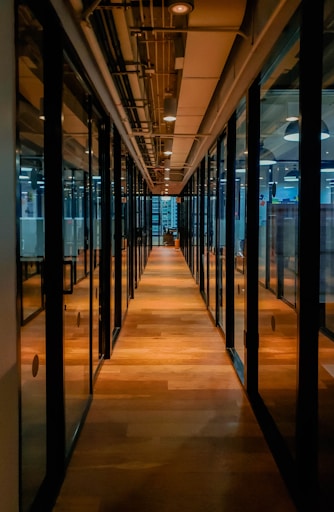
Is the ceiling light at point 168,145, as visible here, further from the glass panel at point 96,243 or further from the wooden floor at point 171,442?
the wooden floor at point 171,442

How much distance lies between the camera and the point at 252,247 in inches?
176

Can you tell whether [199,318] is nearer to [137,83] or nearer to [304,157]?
[137,83]

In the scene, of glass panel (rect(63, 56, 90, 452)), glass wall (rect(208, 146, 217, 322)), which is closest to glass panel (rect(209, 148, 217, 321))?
glass wall (rect(208, 146, 217, 322))

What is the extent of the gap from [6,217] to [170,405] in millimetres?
2905

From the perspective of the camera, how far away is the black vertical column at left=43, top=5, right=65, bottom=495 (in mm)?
2898

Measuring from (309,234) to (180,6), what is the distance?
6.54 feet

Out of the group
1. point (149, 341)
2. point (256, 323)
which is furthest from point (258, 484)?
point (149, 341)

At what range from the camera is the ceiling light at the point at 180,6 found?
338 cm

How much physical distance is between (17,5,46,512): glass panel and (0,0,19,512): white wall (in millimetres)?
194

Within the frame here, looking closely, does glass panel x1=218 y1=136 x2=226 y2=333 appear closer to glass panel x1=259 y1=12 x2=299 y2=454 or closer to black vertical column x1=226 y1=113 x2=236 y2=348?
glass panel x1=259 y1=12 x2=299 y2=454

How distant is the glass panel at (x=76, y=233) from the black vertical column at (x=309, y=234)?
165 cm

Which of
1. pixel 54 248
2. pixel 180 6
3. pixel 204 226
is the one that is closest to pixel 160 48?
pixel 180 6

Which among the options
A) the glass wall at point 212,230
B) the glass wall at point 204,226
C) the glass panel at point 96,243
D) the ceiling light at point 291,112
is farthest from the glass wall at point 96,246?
the glass wall at point 204,226

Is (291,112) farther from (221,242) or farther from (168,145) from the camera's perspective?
(168,145)
